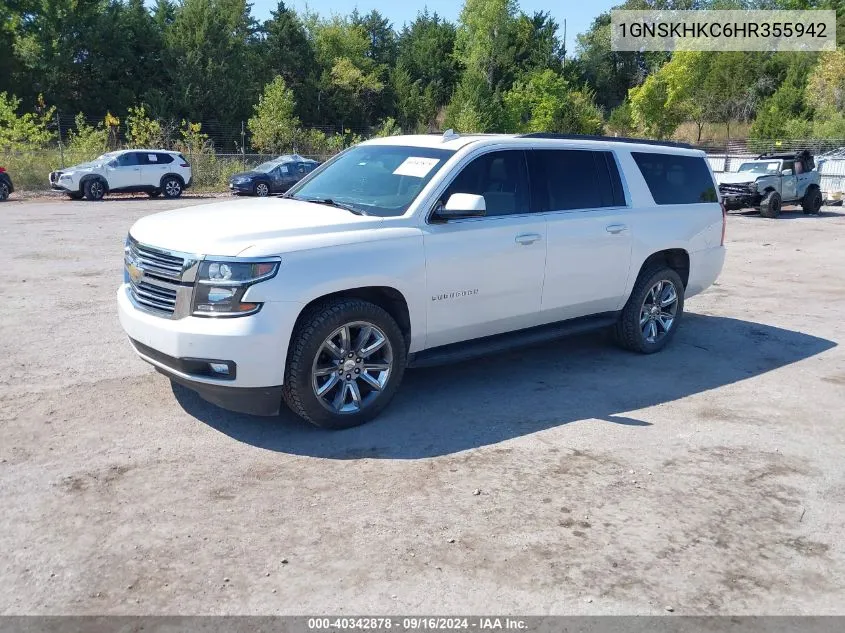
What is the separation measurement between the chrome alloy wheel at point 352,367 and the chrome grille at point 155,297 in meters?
0.98

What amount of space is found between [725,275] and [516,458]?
870 cm

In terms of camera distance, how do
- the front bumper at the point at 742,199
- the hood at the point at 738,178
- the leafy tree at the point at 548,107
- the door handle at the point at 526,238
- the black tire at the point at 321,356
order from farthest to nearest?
the leafy tree at the point at 548,107, the hood at the point at 738,178, the front bumper at the point at 742,199, the door handle at the point at 526,238, the black tire at the point at 321,356

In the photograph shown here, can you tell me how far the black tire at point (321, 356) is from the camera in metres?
5.01

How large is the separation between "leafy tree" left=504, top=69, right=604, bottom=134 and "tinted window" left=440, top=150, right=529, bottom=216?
203ft

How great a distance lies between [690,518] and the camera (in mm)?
4246

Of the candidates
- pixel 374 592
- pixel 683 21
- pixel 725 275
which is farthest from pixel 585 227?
pixel 683 21

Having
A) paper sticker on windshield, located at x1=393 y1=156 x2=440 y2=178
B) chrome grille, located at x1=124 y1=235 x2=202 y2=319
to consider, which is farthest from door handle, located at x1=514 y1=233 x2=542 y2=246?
chrome grille, located at x1=124 y1=235 x2=202 y2=319

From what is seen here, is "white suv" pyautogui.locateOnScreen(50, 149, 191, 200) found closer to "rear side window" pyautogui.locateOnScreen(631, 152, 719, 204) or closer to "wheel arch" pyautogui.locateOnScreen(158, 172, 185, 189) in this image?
"wheel arch" pyautogui.locateOnScreen(158, 172, 185, 189)

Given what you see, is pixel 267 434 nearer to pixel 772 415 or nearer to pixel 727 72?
pixel 772 415

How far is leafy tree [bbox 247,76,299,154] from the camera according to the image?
42.9m

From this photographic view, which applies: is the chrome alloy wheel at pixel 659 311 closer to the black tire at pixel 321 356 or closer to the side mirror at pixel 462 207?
the side mirror at pixel 462 207

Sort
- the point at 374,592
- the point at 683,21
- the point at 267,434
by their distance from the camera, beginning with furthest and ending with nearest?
the point at 683,21 → the point at 267,434 → the point at 374,592

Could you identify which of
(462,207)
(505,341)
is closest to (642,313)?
(505,341)

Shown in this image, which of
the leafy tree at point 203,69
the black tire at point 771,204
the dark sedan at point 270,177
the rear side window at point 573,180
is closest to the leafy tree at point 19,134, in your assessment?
the dark sedan at point 270,177
